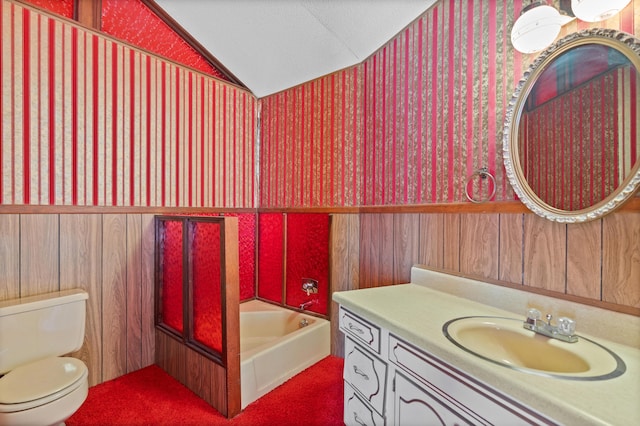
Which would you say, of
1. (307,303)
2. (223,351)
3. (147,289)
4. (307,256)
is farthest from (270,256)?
(223,351)

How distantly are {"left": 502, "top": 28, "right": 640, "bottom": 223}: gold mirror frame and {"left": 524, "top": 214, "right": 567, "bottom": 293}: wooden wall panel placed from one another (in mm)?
56

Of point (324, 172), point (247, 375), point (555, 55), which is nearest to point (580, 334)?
point (555, 55)

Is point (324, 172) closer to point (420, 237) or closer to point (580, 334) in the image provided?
point (420, 237)

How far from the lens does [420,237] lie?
6.07ft

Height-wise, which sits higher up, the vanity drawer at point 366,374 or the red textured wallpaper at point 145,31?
the red textured wallpaper at point 145,31

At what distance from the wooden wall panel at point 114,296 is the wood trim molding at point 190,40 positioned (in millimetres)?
1606

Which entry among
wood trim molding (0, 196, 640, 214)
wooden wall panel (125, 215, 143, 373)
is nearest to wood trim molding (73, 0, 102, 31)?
wood trim molding (0, 196, 640, 214)

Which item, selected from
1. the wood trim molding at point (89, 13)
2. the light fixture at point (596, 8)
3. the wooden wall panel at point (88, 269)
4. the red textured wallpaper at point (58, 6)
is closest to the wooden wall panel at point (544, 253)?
the light fixture at point (596, 8)

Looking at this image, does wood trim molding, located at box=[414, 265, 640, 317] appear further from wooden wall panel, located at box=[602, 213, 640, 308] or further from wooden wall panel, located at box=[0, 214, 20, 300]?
wooden wall panel, located at box=[0, 214, 20, 300]

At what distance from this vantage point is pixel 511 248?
4.50ft

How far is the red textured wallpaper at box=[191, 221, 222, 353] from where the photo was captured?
188 cm

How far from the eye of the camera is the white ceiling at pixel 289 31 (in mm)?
2002

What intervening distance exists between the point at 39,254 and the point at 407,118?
246 cm

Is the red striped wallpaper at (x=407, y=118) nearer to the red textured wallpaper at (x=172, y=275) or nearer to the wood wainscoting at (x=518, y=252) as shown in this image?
the wood wainscoting at (x=518, y=252)
